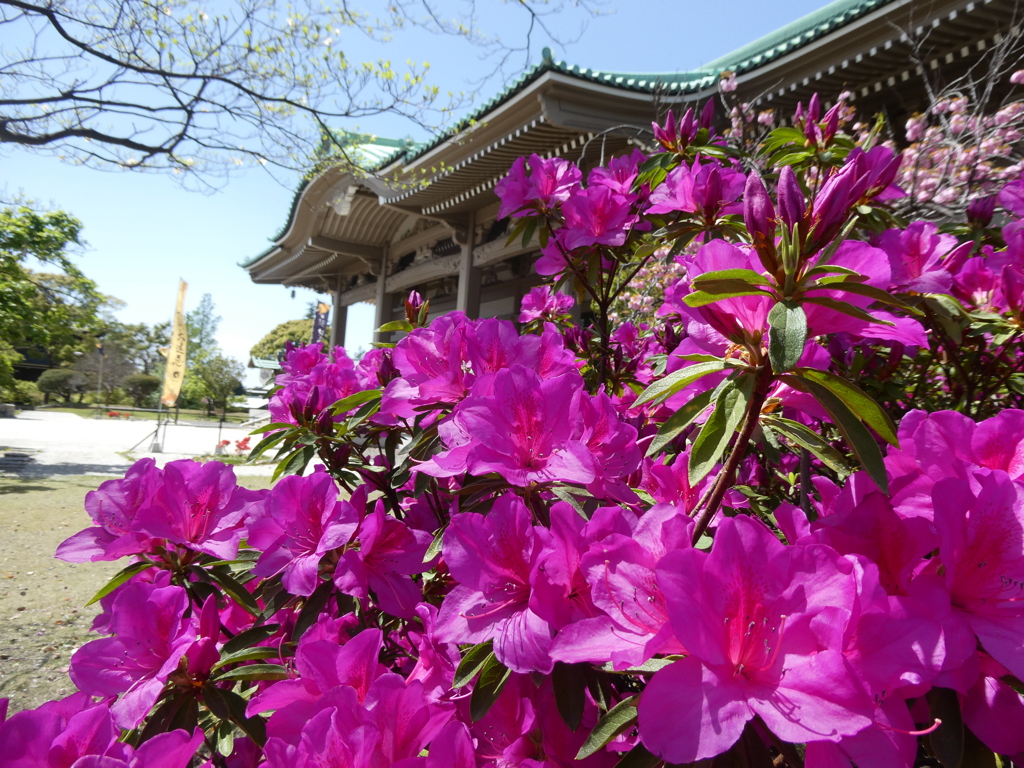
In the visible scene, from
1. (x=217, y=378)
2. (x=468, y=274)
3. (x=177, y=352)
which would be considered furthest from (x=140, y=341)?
(x=468, y=274)

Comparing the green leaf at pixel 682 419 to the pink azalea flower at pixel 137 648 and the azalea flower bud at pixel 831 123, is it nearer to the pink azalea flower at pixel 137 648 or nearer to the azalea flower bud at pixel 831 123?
the pink azalea flower at pixel 137 648

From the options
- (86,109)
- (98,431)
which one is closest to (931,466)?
(86,109)

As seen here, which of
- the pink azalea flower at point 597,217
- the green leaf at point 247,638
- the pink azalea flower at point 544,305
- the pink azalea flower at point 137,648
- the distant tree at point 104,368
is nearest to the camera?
the pink azalea flower at point 137,648

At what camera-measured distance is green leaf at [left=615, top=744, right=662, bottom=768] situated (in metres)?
0.46

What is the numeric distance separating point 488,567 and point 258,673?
1.31ft

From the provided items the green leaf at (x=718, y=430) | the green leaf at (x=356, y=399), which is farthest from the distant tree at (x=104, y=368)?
the green leaf at (x=718, y=430)

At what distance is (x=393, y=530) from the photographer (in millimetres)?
860

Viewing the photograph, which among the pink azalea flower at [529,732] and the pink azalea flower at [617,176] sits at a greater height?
the pink azalea flower at [617,176]

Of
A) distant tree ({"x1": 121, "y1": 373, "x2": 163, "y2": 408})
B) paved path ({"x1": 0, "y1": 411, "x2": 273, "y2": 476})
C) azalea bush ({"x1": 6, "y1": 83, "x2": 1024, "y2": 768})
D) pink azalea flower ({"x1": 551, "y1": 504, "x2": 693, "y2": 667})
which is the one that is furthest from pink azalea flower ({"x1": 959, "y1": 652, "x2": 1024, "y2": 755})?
distant tree ({"x1": 121, "y1": 373, "x2": 163, "y2": 408})

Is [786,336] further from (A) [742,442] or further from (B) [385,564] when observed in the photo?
(B) [385,564]

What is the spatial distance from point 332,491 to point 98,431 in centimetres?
1624

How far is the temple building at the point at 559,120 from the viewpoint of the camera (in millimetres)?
3059

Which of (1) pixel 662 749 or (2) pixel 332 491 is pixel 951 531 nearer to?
(1) pixel 662 749

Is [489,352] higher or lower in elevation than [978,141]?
lower
